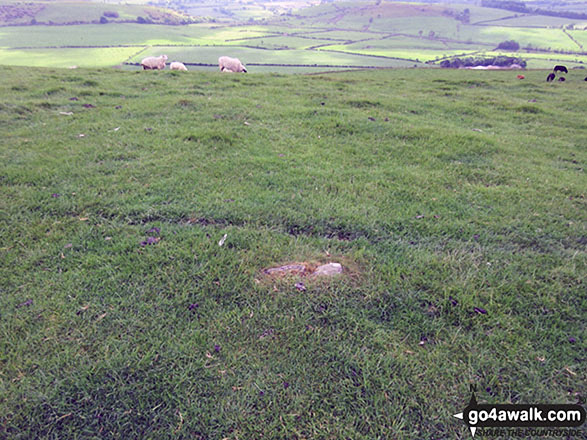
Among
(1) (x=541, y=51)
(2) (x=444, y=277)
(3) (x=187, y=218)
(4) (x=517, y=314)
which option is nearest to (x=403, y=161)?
(2) (x=444, y=277)

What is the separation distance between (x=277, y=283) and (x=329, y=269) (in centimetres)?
74

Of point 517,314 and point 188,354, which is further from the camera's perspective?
point 517,314

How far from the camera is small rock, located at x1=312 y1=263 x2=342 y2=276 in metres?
4.29

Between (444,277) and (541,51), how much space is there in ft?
362

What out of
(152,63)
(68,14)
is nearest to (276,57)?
(152,63)

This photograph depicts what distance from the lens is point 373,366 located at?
3221 mm

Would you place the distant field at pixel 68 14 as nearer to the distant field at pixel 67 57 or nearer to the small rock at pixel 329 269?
the distant field at pixel 67 57

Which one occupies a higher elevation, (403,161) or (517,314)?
(403,161)

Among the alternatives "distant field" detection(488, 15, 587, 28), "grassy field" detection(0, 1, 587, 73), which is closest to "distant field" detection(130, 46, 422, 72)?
"grassy field" detection(0, 1, 587, 73)

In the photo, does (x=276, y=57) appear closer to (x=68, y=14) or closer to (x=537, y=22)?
(x=68, y=14)

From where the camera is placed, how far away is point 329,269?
4.35 m

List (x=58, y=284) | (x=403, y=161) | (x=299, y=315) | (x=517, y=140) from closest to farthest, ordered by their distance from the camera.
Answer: (x=299, y=315)
(x=58, y=284)
(x=403, y=161)
(x=517, y=140)

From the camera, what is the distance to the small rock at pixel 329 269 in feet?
14.1

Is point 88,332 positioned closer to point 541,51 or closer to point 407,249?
point 407,249
